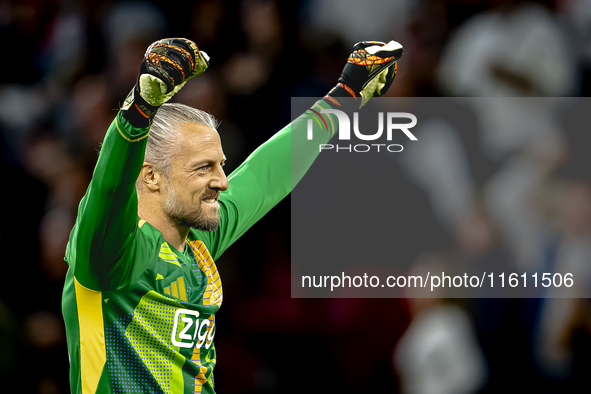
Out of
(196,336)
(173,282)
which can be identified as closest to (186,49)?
(173,282)

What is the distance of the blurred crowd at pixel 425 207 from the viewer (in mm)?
3895

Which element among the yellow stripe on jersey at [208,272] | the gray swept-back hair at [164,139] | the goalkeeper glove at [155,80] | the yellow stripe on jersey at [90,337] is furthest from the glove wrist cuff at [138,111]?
the yellow stripe on jersey at [208,272]

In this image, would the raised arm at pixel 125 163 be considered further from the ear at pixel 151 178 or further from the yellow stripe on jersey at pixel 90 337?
the ear at pixel 151 178

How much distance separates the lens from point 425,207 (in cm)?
424

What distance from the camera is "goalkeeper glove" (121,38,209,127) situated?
69.0 inches

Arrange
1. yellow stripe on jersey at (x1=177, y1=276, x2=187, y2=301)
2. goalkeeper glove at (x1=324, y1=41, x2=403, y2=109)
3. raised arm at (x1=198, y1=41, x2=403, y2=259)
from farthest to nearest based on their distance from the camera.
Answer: goalkeeper glove at (x1=324, y1=41, x2=403, y2=109) < raised arm at (x1=198, y1=41, x2=403, y2=259) < yellow stripe on jersey at (x1=177, y1=276, x2=187, y2=301)

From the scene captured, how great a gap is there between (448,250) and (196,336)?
227cm

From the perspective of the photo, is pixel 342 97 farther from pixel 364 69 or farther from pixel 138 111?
pixel 138 111

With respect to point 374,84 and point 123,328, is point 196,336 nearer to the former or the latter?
point 123,328

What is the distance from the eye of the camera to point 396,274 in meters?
4.11

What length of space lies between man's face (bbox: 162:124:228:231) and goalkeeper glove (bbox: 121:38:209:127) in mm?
438

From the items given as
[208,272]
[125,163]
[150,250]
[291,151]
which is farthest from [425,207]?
[125,163]

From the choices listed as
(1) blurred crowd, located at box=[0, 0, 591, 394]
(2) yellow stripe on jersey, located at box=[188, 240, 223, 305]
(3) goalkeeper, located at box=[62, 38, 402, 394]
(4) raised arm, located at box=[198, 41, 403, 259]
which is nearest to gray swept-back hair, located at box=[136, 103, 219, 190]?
(3) goalkeeper, located at box=[62, 38, 402, 394]

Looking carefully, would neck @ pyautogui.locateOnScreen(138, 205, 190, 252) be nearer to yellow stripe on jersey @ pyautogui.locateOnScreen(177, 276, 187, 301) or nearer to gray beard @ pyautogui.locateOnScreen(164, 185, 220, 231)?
gray beard @ pyautogui.locateOnScreen(164, 185, 220, 231)
